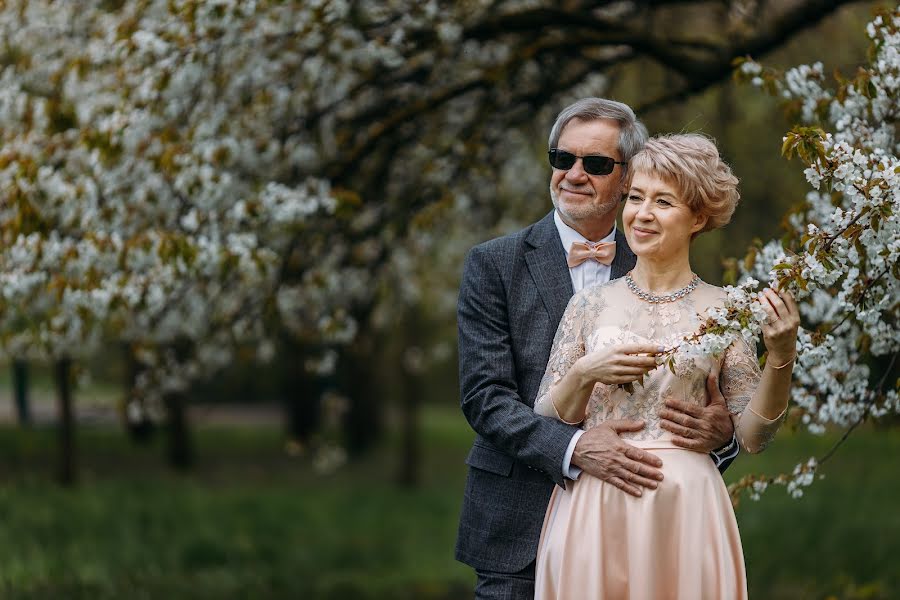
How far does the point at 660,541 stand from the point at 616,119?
1.16 metres

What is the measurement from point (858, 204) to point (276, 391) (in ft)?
95.9

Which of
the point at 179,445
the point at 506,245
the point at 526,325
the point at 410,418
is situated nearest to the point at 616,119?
the point at 506,245

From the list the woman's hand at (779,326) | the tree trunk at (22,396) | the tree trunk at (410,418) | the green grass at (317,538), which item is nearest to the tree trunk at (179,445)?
the green grass at (317,538)

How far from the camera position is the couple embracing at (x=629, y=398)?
2955 mm

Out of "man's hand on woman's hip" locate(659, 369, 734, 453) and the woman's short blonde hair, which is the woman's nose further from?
"man's hand on woman's hip" locate(659, 369, 734, 453)

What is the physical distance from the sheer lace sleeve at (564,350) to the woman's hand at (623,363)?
0.16 meters

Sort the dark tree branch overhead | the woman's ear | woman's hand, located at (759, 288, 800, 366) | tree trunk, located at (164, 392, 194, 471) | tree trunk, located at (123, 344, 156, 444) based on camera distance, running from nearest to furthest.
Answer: woman's hand, located at (759, 288, 800, 366) < the woman's ear < the dark tree branch overhead < tree trunk, located at (123, 344, 156, 444) < tree trunk, located at (164, 392, 194, 471)

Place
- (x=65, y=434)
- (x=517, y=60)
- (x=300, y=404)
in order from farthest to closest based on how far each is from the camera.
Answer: (x=300, y=404), (x=65, y=434), (x=517, y=60)

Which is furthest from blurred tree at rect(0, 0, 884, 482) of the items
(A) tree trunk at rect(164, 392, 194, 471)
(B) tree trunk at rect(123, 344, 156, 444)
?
(A) tree trunk at rect(164, 392, 194, 471)

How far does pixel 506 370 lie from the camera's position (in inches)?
129

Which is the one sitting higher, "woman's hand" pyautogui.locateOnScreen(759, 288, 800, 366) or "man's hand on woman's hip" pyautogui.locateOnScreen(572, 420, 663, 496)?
"woman's hand" pyautogui.locateOnScreen(759, 288, 800, 366)

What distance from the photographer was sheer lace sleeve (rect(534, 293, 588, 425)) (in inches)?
121

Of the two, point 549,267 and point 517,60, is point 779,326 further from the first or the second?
point 517,60

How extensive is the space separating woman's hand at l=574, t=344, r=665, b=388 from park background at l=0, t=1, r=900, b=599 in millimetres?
803
